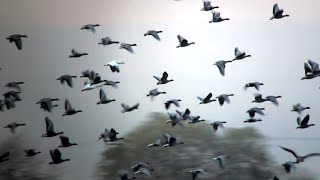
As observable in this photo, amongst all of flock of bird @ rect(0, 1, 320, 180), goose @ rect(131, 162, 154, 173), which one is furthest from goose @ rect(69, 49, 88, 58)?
goose @ rect(131, 162, 154, 173)

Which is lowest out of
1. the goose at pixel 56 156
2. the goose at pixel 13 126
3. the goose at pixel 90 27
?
the goose at pixel 56 156

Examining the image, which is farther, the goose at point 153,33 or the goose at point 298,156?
the goose at point 153,33

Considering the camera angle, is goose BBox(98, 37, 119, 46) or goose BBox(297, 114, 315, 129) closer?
goose BBox(297, 114, 315, 129)

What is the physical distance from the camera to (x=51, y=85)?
2.66 metres

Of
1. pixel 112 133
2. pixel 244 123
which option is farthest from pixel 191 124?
pixel 112 133

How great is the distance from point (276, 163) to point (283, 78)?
503mm

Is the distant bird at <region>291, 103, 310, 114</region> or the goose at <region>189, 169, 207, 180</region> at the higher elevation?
the distant bird at <region>291, 103, 310, 114</region>

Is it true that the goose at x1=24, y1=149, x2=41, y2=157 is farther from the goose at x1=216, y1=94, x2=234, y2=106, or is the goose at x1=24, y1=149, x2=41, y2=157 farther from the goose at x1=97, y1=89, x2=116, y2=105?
the goose at x1=216, y1=94, x2=234, y2=106

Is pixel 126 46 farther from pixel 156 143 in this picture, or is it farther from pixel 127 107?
pixel 156 143

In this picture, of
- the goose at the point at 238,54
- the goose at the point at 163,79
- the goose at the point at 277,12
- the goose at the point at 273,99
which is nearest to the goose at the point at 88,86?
the goose at the point at 163,79

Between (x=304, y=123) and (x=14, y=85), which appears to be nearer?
(x=304, y=123)

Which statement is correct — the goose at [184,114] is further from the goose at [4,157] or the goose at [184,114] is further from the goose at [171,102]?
the goose at [4,157]

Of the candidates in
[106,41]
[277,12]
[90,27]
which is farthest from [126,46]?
[277,12]

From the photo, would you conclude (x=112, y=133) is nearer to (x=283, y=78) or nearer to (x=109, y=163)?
(x=109, y=163)
